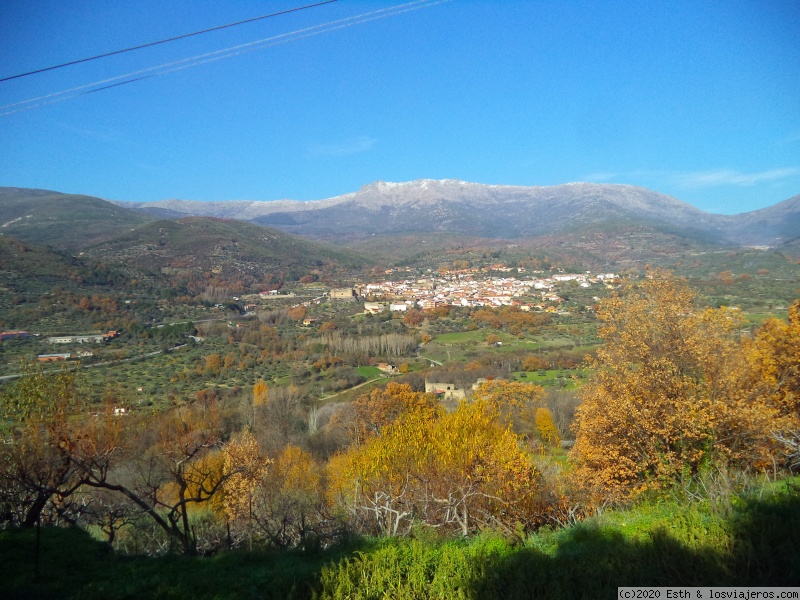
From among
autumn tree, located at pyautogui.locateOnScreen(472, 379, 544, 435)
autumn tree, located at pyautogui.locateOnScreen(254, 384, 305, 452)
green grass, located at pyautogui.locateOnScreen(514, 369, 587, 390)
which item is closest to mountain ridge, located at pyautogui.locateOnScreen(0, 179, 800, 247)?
green grass, located at pyautogui.locateOnScreen(514, 369, 587, 390)

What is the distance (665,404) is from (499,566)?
19.3 ft

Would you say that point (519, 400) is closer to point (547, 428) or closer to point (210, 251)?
point (547, 428)

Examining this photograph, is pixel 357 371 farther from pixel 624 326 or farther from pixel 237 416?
pixel 624 326

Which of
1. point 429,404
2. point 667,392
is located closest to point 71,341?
point 429,404

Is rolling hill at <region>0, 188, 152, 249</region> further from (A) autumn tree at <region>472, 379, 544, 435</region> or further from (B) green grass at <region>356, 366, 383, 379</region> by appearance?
(A) autumn tree at <region>472, 379, 544, 435</region>

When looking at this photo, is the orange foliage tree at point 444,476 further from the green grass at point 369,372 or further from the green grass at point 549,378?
the green grass at point 369,372

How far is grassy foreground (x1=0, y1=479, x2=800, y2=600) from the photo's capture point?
3.29 meters

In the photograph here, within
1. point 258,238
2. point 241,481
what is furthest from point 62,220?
point 241,481

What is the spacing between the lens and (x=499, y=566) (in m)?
3.64

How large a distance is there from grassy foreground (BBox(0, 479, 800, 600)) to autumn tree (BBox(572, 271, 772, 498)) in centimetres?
347

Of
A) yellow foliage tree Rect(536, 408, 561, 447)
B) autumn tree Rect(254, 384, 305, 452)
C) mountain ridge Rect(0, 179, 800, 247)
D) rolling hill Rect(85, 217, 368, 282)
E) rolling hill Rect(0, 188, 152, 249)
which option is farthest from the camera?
mountain ridge Rect(0, 179, 800, 247)

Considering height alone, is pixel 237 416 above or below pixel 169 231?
below

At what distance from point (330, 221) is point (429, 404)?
545 feet

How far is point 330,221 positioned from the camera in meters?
180
